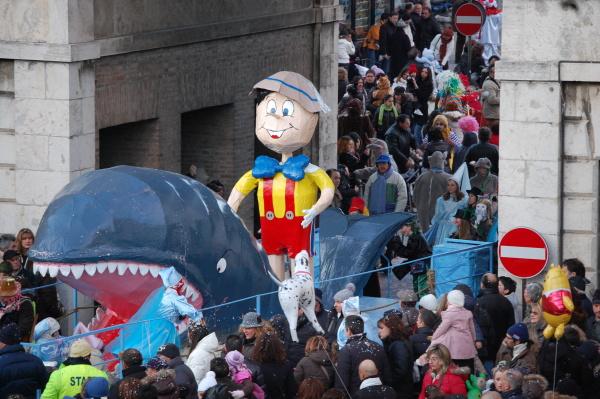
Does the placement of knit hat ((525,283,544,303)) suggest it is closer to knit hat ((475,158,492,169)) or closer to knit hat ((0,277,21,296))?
knit hat ((0,277,21,296))

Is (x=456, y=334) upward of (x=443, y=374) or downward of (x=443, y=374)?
upward

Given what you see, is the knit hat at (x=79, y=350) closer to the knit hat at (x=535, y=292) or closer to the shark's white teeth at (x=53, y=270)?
the shark's white teeth at (x=53, y=270)

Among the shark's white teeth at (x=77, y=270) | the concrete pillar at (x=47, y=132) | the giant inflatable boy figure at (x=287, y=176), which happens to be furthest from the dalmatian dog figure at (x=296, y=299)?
the concrete pillar at (x=47, y=132)

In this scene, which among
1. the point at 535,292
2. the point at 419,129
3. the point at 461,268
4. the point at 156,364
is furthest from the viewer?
the point at 419,129

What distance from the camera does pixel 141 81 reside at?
928 inches

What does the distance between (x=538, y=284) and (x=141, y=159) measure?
7693mm

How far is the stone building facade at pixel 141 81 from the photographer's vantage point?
2130 centimetres

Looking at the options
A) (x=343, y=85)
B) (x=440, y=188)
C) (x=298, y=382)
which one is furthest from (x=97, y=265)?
(x=343, y=85)

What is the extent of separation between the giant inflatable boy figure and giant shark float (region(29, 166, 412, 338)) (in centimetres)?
76

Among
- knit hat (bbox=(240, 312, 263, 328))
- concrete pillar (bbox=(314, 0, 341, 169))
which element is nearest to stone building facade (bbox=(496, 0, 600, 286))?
knit hat (bbox=(240, 312, 263, 328))

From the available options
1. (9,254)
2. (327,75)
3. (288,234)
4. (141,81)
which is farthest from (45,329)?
(327,75)

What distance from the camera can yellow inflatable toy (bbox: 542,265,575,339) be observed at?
658 inches

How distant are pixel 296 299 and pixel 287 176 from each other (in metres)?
1.57

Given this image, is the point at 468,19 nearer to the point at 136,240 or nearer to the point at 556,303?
the point at 136,240
